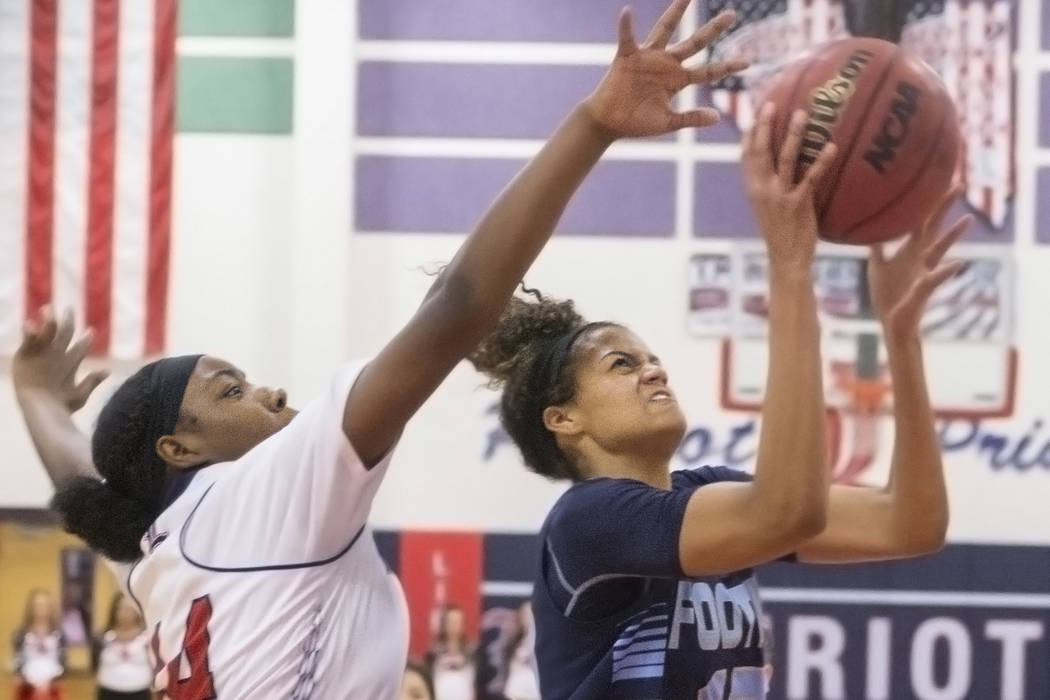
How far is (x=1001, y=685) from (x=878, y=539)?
2.89m

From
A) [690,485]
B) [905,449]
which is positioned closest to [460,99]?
[690,485]

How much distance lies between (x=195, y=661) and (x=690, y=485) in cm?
74

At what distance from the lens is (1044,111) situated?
4.61m

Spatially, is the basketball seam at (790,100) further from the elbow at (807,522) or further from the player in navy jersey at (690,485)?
the elbow at (807,522)

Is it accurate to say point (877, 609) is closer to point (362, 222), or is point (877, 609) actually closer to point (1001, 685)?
point (1001, 685)

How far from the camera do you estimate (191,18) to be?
466 cm

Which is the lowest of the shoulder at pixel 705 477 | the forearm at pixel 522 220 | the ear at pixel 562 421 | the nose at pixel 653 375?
the shoulder at pixel 705 477

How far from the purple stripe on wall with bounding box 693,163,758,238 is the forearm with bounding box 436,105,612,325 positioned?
126 inches

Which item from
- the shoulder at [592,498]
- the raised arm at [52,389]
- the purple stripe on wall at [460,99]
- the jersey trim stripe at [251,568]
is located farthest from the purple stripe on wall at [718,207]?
the jersey trim stripe at [251,568]

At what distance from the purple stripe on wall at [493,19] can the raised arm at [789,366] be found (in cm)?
317

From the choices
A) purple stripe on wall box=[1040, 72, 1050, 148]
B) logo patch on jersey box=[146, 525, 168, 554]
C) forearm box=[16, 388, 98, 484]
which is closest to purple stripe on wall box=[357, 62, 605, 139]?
purple stripe on wall box=[1040, 72, 1050, 148]

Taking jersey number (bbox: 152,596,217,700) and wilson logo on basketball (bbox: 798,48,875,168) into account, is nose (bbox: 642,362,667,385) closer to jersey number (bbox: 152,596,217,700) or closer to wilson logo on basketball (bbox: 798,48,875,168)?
wilson logo on basketball (bbox: 798,48,875,168)

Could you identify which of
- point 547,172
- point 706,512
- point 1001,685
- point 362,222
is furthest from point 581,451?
point 1001,685

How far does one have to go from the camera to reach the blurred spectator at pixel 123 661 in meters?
4.54
